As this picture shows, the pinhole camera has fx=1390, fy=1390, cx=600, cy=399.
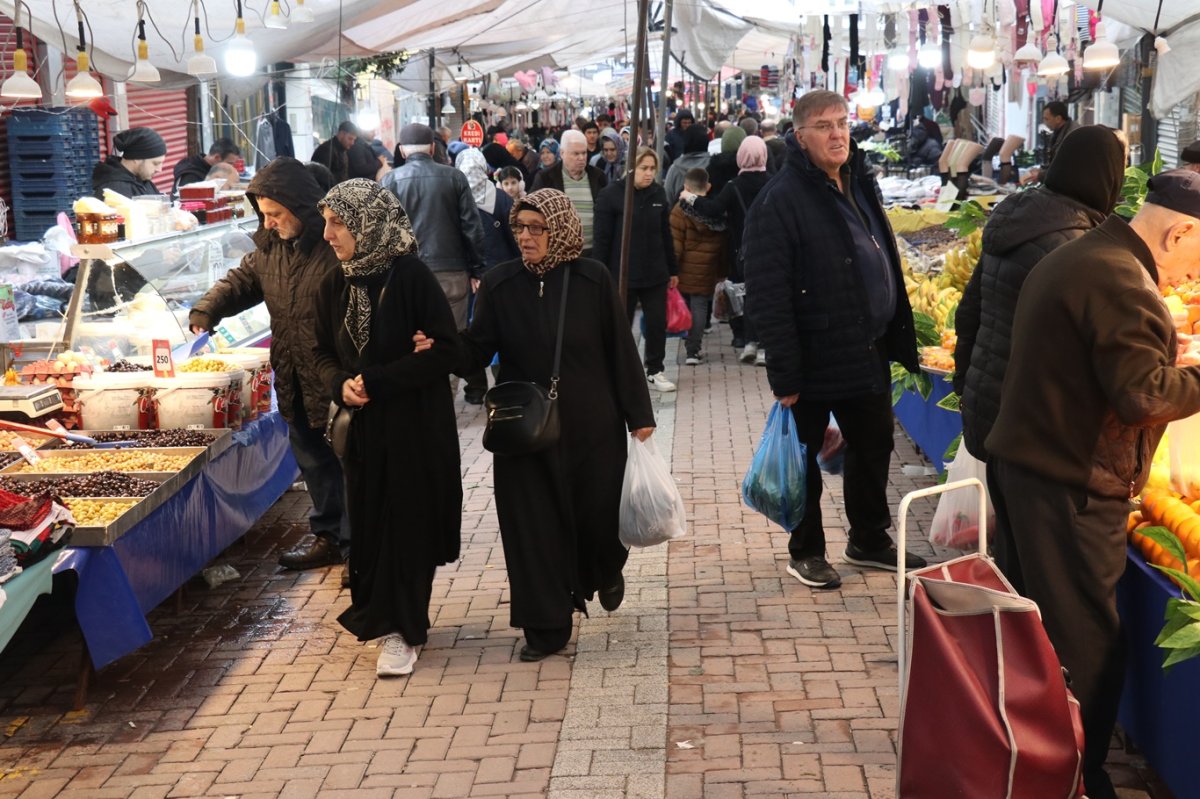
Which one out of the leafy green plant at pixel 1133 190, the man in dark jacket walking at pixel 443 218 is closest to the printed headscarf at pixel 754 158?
the man in dark jacket walking at pixel 443 218

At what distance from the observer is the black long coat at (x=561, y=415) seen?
5398 mm

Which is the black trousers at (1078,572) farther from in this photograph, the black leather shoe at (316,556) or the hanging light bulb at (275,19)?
the hanging light bulb at (275,19)

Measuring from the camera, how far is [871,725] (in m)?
4.77

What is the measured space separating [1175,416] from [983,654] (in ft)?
3.07

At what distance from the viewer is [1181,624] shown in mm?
3609

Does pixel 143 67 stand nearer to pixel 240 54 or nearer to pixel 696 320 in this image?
pixel 240 54

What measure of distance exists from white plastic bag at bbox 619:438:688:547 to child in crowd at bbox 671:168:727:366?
632 cm

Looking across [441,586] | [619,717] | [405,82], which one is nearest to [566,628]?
[619,717]

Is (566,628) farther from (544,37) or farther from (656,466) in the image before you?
(544,37)

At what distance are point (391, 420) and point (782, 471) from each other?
5.57ft

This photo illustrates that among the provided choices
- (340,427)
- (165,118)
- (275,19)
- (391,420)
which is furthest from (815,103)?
(165,118)

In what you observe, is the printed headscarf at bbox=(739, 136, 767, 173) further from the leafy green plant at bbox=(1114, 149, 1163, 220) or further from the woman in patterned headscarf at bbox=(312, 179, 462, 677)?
the woman in patterned headscarf at bbox=(312, 179, 462, 677)

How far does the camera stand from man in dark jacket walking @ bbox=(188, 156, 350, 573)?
20.5 ft

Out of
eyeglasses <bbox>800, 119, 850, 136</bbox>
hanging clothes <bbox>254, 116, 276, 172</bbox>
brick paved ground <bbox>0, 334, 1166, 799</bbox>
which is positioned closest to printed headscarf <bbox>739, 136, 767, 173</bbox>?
brick paved ground <bbox>0, 334, 1166, 799</bbox>
